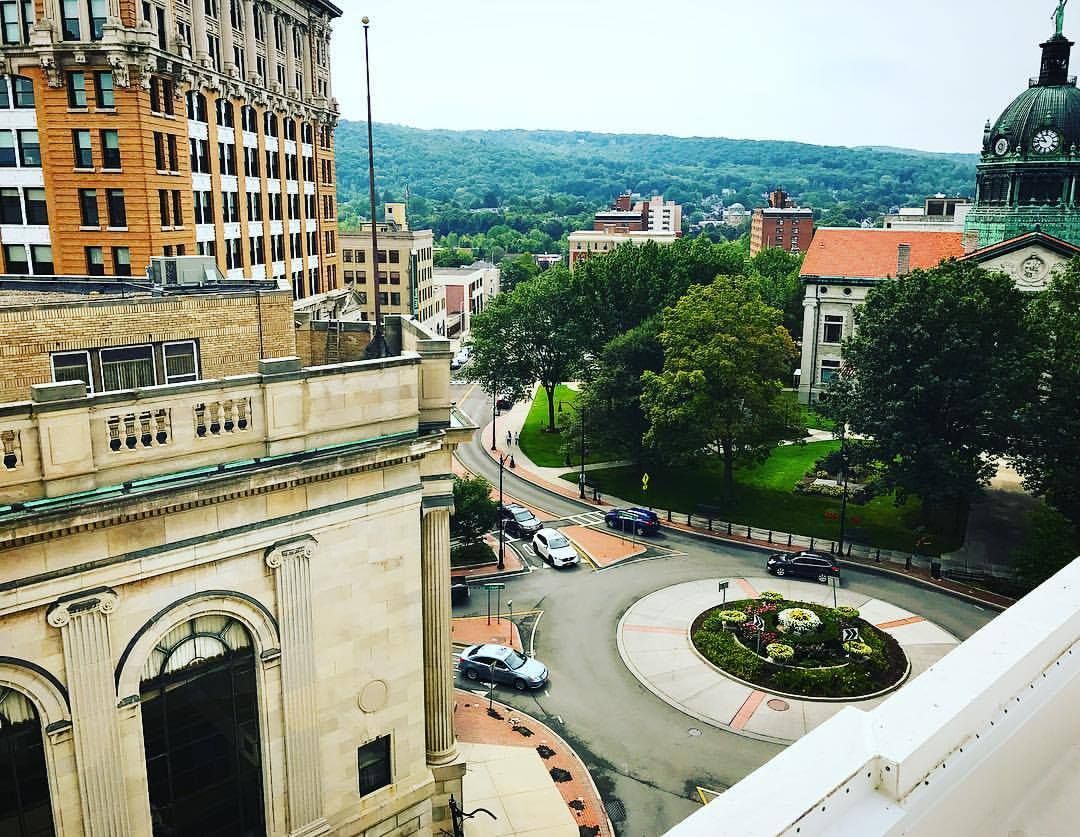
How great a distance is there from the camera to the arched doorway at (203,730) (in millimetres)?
14594

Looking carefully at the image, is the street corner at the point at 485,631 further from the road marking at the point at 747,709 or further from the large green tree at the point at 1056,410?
the large green tree at the point at 1056,410

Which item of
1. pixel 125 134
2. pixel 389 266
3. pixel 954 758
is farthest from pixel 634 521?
pixel 389 266

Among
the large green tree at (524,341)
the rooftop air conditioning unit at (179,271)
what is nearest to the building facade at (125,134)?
the large green tree at (524,341)

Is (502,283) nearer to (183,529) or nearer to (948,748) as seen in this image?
(183,529)

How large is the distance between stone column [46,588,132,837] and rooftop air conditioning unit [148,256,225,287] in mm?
11917

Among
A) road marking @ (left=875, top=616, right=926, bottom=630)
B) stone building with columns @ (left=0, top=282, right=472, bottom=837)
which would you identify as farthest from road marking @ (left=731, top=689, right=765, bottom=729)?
stone building with columns @ (left=0, top=282, right=472, bottom=837)

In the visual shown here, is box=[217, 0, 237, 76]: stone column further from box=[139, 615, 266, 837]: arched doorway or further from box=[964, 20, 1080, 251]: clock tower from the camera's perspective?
box=[964, 20, 1080, 251]: clock tower

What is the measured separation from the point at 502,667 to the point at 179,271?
18.0 metres

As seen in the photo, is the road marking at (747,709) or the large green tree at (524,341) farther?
the large green tree at (524,341)

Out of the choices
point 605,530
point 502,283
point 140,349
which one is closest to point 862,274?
point 605,530

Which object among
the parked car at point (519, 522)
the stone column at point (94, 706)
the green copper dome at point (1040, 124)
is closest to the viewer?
the stone column at point (94, 706)

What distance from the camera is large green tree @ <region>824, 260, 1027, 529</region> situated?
136 feet

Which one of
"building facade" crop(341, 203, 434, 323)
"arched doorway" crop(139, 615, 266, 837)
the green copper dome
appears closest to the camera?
"arched doorway" crop(139, 615, 266, 837)

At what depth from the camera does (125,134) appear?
141 ft
